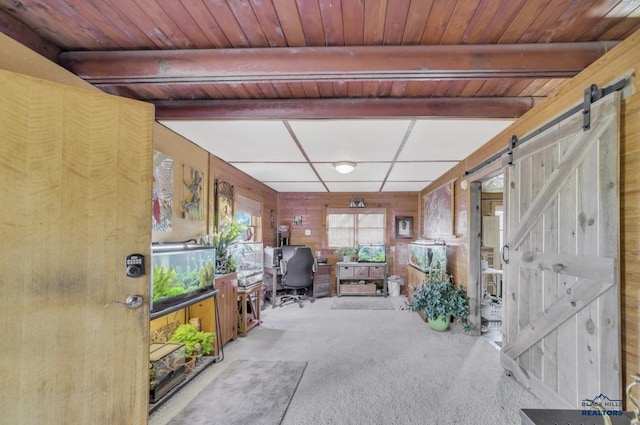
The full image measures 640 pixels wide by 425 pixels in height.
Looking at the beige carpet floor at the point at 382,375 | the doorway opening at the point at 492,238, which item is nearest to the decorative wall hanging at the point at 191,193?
the beige carpet floor at the point at 382,375

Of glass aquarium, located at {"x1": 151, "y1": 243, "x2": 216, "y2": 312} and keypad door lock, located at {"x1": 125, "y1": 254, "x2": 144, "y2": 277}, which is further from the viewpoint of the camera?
glass aquarium, located at {"x1": 151, "y1": 243, "x2": 216, "y2": 312}

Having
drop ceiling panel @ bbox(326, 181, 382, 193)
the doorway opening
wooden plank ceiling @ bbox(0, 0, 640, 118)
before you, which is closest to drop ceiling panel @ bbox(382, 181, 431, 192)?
drop ceiling panel @ bbox(326, 181, 382, 193)

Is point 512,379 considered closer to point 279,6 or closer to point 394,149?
point 394,149

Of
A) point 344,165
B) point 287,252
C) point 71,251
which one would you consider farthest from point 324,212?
point 71,251

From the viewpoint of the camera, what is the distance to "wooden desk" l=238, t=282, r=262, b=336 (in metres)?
3.86

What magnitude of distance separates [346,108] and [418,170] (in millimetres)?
2573

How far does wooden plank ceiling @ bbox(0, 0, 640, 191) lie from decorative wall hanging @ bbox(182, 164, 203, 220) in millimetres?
1138

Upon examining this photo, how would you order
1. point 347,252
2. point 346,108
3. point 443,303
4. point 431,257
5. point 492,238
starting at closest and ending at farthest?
point 346,108 < point 443,303 < point 431,257 < point 492,238 < point 347,252

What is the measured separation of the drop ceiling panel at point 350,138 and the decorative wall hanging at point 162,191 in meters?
1.27

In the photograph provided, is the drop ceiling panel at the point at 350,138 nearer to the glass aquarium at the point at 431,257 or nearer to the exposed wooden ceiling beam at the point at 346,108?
the exposed wooden ceiling beam at the point at 346,108

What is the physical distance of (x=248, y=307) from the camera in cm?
425

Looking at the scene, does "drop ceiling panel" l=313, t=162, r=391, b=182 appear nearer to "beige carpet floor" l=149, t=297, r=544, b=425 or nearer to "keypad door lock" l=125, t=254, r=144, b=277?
"beige carpet floor" l=149, t=297, r=544, b=425

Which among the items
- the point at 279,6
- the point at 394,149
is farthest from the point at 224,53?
the point at 394,149

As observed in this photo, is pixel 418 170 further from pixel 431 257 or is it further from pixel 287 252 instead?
pixel 287 252
